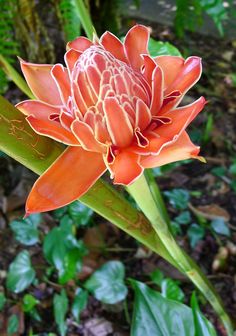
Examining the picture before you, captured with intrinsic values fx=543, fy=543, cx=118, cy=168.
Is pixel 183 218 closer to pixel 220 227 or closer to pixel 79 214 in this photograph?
pixel 220 227

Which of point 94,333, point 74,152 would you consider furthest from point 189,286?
point 74,152

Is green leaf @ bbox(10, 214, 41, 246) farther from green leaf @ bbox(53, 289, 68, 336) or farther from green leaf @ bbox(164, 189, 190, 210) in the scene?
green leaf @ bbox(164, 189, 190, 210)

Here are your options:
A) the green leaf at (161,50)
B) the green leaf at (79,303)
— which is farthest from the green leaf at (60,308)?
the green leaf at (161,50)

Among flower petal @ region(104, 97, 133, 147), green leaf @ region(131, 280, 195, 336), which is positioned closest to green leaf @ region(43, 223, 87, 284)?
green leaf @ region(131, 280, 195, 336)

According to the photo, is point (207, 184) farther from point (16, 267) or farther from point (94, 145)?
point (94, 145)

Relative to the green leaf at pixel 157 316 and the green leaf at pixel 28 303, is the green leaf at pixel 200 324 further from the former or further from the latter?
the green leaf at pixel 28 303

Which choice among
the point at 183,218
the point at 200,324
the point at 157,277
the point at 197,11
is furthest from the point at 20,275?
the point at 197,11
